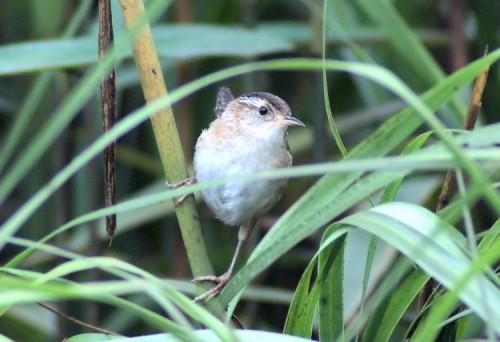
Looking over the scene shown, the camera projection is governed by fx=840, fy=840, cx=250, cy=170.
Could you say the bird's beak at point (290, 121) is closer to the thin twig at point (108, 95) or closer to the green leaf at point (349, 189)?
the thin twig at point (108, 95)

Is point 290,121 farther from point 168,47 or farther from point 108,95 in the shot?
point 108,95

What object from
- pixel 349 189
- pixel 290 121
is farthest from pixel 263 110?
pixel 349 189

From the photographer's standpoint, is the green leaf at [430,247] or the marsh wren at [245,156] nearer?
the green leaf at [430,247]

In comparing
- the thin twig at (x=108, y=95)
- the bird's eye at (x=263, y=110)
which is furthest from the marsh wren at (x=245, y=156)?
the thin twig at (x=108, y=95)

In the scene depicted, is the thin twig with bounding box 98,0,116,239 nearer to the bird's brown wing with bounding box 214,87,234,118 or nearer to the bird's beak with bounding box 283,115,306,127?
the bird's beak with bounding box 283,115,306,127

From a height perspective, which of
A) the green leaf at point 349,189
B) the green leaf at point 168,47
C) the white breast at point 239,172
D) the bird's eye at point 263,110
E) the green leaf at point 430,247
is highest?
the green leaf at point 168,47

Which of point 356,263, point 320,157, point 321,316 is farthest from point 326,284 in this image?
point 320,157

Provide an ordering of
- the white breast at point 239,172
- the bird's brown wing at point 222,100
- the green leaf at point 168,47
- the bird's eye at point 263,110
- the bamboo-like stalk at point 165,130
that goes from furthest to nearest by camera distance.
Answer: the bird's brown wing at point 222,100 < the bird's eye at point 263,110 < the white breast at point 239,172 < the green leaf at point 168,47 < the bamboo-like stalk at point 165,130

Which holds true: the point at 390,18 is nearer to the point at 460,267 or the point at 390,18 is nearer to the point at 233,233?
the point at 460,267
